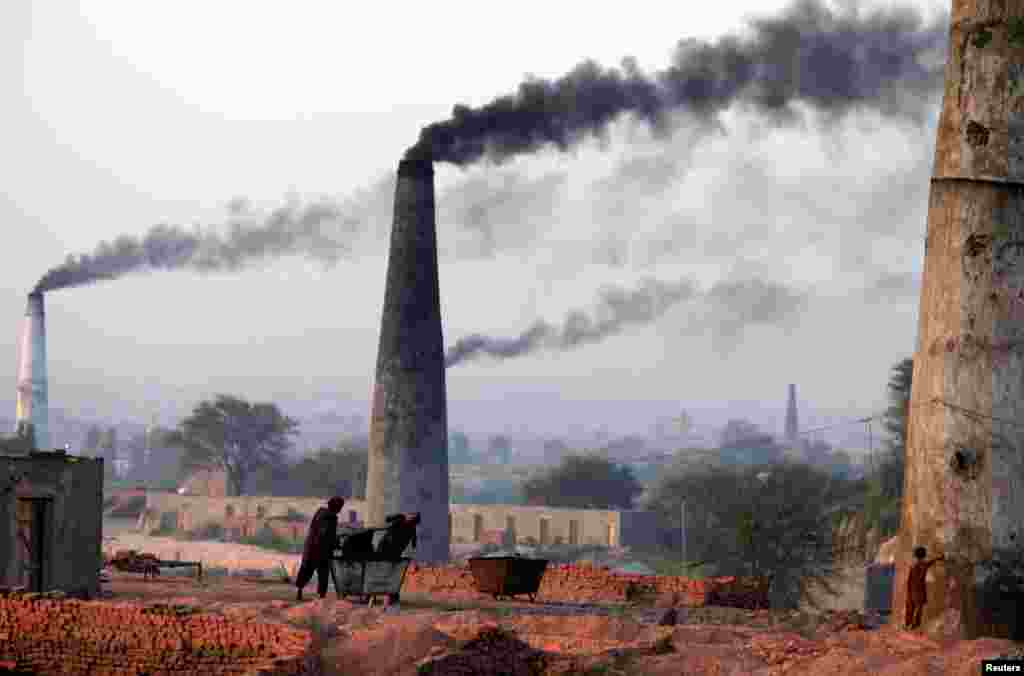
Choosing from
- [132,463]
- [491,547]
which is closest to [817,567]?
[491,547]

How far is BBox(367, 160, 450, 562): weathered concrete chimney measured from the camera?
3039 centimetres

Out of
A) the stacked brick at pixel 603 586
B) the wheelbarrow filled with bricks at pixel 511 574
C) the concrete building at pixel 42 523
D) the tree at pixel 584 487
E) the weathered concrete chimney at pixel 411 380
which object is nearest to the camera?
the concrete building at pixel 42 523

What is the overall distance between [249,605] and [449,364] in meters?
28.7

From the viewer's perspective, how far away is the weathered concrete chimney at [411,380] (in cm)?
3039

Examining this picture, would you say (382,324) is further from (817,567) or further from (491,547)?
(491,547)

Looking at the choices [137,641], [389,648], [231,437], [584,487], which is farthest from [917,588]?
[231,437]

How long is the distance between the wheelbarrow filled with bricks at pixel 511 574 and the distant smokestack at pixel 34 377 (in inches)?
1571

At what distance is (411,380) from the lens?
1200 inches

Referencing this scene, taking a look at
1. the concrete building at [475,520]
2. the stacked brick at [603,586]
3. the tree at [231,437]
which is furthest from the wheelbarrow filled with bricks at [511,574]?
the tree at [231,437]

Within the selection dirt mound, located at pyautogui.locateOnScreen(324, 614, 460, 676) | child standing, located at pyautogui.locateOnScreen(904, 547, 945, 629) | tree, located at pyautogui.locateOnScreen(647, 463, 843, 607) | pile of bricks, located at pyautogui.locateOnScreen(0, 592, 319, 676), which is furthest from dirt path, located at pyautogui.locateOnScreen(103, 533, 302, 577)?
child standing, located at pyautogui.locateOnScreen(904, 547, 945, 629)

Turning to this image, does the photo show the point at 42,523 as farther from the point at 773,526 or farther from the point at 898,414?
the point at 898,414

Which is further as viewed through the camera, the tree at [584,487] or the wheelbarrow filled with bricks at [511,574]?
the tree at [584,487]

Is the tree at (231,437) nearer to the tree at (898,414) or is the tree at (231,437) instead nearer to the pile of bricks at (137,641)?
the tree at (898,414)

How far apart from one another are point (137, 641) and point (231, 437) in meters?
94.6
